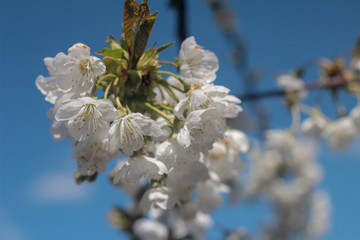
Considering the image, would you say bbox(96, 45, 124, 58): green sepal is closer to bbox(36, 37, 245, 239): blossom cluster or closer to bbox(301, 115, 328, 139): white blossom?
bbox(36, 37, 245, 239): blossom cluster

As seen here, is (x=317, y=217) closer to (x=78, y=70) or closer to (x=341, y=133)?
(x=341, y=133)

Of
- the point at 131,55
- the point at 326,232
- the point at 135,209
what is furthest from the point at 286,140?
the point at 326,232

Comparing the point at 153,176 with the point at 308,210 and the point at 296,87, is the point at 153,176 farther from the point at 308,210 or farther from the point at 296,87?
the point at 308,210

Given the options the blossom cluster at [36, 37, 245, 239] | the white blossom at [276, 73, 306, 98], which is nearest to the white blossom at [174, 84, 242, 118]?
the blossom cluster at [36, 37, 245, 239]

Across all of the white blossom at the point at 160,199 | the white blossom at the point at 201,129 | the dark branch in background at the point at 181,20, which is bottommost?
the white blossom at the point at 160,199

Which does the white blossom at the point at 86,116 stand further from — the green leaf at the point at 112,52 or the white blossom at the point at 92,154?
the green leaf at the point at 112,52

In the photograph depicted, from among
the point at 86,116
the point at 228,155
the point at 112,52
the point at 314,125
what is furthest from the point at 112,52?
the point at 314,125

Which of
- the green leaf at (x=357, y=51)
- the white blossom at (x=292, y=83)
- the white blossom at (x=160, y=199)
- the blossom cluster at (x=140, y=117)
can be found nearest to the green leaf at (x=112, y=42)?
the blossom cluster at (x=140, y=117)
